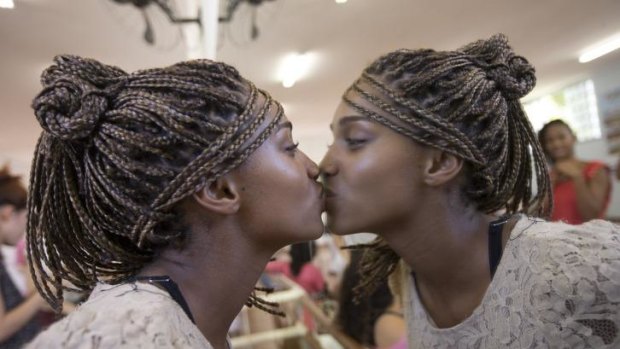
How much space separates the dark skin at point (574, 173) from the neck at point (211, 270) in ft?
5.28

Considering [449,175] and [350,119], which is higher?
[350,119]

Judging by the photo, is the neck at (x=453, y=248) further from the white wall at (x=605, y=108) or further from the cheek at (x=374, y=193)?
the white wall at (x=605, y=108)

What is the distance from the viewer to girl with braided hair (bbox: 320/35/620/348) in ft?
3.09

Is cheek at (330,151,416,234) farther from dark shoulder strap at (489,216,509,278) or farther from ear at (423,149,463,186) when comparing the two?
dark shoulder strap at (489,216,509,278)

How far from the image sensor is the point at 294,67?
341 centimetres

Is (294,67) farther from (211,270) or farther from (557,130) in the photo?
(211,270)

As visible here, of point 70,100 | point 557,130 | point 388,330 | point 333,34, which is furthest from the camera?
point 333,34

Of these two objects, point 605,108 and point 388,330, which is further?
point 605,108

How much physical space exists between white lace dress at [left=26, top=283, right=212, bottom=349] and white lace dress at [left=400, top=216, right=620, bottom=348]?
0.59 m

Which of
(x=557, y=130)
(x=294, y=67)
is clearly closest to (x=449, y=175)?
(x=557, y=130)

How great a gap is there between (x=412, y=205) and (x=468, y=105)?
24cm

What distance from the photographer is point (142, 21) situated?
94.7 inches

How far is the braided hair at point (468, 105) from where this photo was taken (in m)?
0.95

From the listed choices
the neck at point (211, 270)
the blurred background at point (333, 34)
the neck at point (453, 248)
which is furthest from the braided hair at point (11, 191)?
the neck at point (453, 248)
